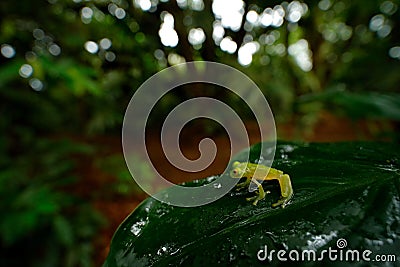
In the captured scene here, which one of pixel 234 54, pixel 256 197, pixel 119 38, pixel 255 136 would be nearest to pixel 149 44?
pixel 119 38

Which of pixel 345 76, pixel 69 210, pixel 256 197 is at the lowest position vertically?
pixel 69 210

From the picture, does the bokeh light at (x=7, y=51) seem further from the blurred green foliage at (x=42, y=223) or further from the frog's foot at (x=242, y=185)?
the frog's foot at (x=242, y=185)

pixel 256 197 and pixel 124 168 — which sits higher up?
pixel 124 168

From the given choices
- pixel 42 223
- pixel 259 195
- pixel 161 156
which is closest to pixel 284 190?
pixel 259 195

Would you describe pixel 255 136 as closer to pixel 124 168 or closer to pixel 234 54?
pixel 234 54

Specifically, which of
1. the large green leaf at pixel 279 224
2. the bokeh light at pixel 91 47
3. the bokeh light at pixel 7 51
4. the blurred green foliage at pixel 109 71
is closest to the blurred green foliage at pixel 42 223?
the blurred green foliage at pixel 109 71

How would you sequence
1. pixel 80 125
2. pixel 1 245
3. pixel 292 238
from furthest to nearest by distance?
pixel 80 125
pixel 1 245
pixel 292 238

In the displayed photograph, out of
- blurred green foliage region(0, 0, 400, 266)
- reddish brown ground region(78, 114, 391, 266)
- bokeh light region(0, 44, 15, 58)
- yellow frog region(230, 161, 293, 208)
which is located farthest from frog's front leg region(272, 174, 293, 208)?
bokeh light region(0, 44, 15, 58)
